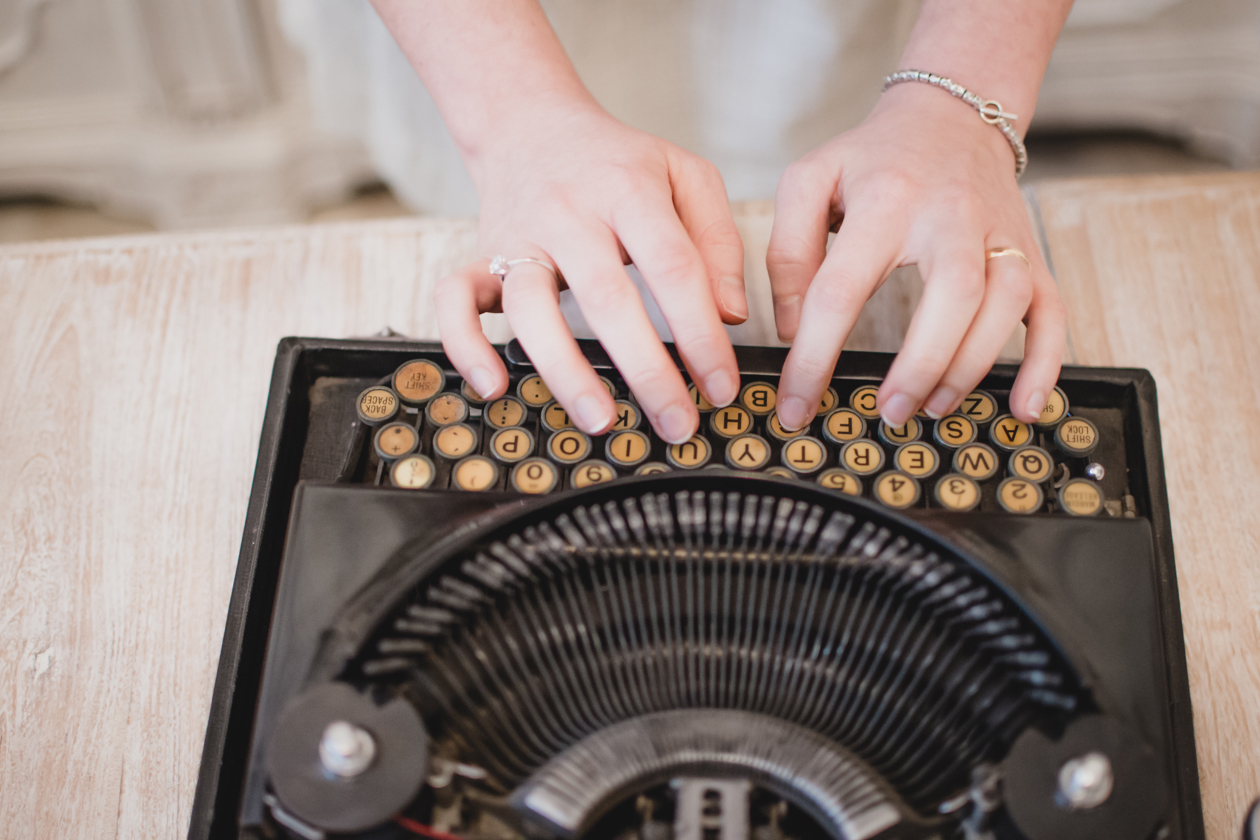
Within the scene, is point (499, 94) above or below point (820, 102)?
below

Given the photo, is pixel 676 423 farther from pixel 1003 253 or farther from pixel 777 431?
pixel 1003 253

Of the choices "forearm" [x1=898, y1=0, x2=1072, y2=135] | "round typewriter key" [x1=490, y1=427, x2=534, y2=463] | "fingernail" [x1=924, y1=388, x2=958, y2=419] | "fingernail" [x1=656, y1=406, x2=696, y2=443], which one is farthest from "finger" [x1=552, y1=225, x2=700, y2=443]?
"forearm" [x1=898, y1=0, x2=1072, y2=135]

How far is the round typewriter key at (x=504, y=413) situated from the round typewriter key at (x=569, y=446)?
0.14 feet

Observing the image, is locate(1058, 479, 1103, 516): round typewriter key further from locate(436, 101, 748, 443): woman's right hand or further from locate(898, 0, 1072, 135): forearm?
locate(898, 0, 1072, 135): forearm

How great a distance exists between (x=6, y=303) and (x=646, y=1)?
94 cm

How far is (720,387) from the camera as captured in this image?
0.77 m

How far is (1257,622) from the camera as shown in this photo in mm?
878

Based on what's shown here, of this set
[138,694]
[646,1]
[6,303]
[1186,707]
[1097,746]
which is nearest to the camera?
[1097,746]

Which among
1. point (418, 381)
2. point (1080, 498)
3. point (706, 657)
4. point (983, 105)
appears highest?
point (983, 105)

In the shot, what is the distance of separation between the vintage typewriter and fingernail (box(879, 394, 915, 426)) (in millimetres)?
43

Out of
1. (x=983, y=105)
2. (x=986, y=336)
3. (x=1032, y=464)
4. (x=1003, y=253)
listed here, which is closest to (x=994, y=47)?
(x=983, y=105)

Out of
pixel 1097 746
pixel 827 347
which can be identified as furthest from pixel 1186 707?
pixel 827 347

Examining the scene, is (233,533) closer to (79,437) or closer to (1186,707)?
→ (79,437)

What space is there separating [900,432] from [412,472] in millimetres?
430
